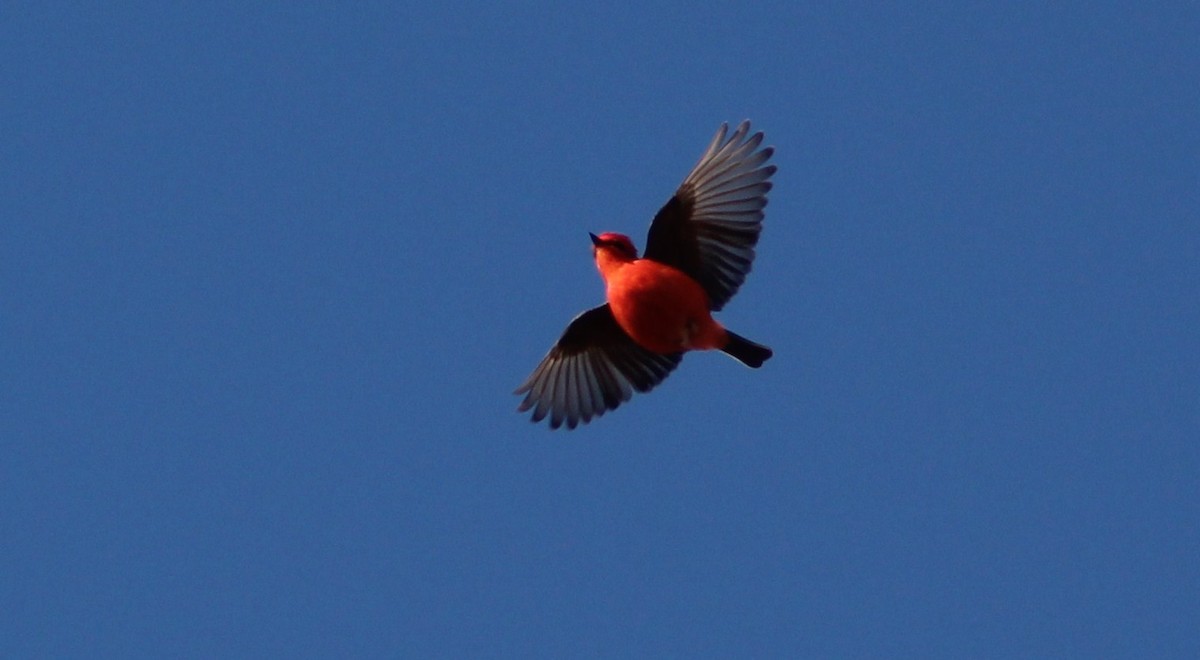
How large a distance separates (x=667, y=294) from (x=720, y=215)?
1.09m

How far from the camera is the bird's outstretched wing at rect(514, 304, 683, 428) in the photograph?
56.5ft

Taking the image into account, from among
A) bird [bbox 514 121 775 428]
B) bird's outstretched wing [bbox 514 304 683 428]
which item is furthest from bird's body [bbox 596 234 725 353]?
bird's outstretched wing [bbox 514 304 683 428]

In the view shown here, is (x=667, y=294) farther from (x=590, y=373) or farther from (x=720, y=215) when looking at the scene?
(x=590, y=373)

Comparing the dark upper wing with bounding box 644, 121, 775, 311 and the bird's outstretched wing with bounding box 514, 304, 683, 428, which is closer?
the dark upper wing with bounding box 644, 121, 775, 311

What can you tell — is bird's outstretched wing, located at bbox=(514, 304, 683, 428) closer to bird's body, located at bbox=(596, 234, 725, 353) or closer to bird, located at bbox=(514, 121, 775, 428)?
bird, located at bbox=(514, 121, 775, 428)

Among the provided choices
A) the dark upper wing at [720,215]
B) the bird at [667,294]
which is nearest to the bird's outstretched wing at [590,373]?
the bird at [667,294]

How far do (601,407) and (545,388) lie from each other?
514 mm

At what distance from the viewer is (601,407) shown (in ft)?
56.7

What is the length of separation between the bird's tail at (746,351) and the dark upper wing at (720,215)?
1.43ft

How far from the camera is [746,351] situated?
1639 cm

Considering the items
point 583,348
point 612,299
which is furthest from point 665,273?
point 583,348

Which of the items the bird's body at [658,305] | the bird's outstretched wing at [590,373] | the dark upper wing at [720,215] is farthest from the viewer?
the bird's outstretched wing at [590,373]

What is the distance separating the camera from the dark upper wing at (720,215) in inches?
655

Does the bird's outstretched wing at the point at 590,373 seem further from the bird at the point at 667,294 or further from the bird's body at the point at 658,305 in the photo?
the bird's body at the point at 658,305
